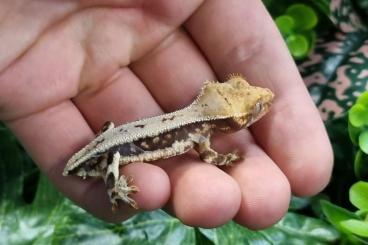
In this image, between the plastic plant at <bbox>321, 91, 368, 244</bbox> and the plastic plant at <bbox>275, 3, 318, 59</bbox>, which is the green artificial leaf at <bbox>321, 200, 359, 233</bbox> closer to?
the plastic plant at <bbox>321, 91, 368, 244</bbox>

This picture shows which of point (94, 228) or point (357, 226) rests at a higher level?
point (94, 228)

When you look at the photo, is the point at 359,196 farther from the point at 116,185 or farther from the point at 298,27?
the point at 298,27

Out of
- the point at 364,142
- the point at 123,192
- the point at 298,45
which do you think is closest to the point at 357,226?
the point at 364,142

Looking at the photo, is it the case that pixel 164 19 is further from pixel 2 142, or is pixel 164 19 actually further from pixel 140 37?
pixel 2 142

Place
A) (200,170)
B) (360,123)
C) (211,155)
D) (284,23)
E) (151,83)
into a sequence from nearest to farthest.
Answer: (200,170), (211,155), (360,123), (151,83), (284,23)

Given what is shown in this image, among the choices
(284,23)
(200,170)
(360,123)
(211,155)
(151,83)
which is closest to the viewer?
(200,170)

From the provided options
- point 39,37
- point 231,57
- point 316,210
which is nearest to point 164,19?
point 231,57
